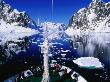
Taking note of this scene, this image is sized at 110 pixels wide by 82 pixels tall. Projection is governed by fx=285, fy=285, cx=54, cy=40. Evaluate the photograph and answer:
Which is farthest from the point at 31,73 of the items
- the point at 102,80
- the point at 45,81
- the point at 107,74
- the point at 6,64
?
the point at 6,64

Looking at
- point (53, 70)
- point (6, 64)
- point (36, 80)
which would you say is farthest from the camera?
point (6, 64)

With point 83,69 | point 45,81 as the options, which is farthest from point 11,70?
point 45,81

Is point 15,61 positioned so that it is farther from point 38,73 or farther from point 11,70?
point 38,73

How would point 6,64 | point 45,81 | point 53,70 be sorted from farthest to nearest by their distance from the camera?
1. point 6,64
2. point 53,70
3. point 45,81

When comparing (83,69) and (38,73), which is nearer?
(38,73)

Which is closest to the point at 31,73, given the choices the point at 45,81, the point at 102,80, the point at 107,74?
the point at 45,81

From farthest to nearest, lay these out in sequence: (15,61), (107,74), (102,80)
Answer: (15,61)
(107,74)
(102,80)

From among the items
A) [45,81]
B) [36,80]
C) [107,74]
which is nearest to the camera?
[45,81]

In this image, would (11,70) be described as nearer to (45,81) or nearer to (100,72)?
(100,72)
